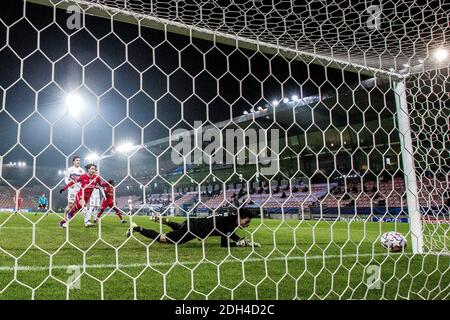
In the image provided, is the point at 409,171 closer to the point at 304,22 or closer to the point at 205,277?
the point at 304,22

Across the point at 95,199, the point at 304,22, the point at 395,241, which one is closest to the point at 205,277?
the point at 304,22

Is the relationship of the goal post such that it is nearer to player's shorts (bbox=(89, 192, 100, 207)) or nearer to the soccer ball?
the soccer ball

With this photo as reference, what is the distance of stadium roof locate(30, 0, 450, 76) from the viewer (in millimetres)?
2318

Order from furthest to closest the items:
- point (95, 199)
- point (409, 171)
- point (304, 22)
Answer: point (95, 199) → point (409, 171) → point (304, 22)

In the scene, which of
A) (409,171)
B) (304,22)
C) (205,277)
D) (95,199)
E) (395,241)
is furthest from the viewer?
(95,199)

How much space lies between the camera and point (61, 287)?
2.02m

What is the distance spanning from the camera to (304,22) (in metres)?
2.67

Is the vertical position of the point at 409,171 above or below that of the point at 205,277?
above

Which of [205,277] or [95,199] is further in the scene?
[95,199]

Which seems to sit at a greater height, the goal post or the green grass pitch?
the goal post

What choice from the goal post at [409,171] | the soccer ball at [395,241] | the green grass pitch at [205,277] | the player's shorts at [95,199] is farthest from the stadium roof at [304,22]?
the player's shorts at [95,199]

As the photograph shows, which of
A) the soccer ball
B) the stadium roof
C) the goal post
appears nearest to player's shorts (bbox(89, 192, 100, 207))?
the soccer ball
